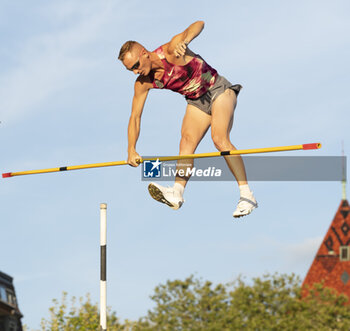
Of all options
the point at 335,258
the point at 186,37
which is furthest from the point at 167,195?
the point at 335,258

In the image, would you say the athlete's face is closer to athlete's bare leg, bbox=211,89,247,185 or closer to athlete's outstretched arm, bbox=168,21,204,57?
athlete's outstretched arm, bbox=168,21,204,57

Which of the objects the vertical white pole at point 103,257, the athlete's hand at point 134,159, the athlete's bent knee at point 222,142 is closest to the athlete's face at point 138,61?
the athlete's hand at point 134,159

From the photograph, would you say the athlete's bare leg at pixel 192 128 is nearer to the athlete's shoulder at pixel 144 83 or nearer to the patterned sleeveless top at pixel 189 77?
the patterned sleeveless top at pixel 189 77

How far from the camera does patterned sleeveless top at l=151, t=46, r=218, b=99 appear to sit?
41.5 feet

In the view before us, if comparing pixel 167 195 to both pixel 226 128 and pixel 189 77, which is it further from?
pixel 189 77

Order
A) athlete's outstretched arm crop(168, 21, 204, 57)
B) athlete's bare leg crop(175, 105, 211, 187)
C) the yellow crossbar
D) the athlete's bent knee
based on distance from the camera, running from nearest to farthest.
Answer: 1. the yellow crossbar
2. athlete's outstretched arm crop(168, 21, 204, 57)
3. the athlete's bent knee
4. athlete's bare leg crop(175, 105, 211, 187)

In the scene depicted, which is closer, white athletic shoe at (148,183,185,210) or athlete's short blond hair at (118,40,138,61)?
athlete's short blond hair at (118,40,138,61)

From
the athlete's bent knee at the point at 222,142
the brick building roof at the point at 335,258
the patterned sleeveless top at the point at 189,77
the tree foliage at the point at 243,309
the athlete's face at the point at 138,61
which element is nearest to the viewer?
the athlete's face at the point at 138,61

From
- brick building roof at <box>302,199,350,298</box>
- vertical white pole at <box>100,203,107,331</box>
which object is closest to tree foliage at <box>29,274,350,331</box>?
brick building roof at <box>302,199,350,298</box>

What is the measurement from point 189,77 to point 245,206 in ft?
7.02

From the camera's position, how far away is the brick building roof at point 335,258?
72.5 metres

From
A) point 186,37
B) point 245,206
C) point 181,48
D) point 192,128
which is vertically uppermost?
point 186,37

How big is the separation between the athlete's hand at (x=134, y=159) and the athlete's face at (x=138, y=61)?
1.33m

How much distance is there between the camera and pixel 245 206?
40.9 feet
